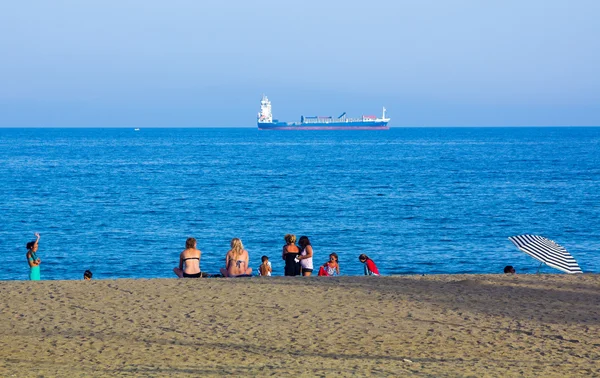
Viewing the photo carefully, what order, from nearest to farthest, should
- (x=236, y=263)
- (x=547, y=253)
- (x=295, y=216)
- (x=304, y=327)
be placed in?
(x=304, y=327), (x=547, y=253), (x=236, y=263), (x=295, y=216)

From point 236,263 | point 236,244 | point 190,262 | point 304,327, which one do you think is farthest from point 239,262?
point 304,327

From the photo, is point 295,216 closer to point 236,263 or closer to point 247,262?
point 247,262

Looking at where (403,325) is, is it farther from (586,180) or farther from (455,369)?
(586,180)

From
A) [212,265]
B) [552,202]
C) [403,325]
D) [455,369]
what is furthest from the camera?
[552,202]

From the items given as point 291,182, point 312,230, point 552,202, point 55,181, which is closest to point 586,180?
point 552,202

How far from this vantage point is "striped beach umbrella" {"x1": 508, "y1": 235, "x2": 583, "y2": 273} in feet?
45.8

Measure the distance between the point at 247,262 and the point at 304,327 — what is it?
4.32 m

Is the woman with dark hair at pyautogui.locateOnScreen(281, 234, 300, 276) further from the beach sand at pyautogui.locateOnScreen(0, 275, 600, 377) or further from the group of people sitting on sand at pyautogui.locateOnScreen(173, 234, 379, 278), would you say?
the beach sand at pyautogui.locateOnScreen(0, 275, 600, 377)

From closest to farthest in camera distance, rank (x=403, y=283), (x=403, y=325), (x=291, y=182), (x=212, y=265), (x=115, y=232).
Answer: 1. (x=403, y=325)
2. (x=403, y=283)
3. (x=212, y=265)
4. (x=115, y=232)
5. (x=291, y=182)

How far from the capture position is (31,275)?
1580cm

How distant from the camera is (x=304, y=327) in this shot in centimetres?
1081

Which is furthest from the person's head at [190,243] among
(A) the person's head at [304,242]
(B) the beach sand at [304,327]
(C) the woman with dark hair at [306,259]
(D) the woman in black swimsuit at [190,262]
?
(A) the person's head at [304,242]

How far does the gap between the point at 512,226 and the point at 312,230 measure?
8761mm

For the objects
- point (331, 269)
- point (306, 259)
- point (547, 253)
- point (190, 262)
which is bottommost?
point (331, 269)
